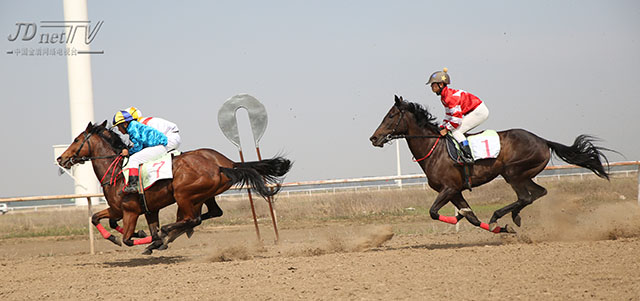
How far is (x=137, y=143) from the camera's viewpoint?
31.0 ft

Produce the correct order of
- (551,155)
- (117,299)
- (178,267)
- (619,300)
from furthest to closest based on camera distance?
(551,155) → (178,267) → (117,299) → (619,300)

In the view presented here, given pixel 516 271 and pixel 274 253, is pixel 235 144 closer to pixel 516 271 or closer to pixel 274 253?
pixel 274 253

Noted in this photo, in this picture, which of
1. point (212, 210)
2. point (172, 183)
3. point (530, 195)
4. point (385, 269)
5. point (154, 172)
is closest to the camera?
point (385, 269)

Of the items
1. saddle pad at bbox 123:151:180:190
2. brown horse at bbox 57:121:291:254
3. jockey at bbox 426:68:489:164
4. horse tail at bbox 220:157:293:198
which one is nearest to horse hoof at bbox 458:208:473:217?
jockey at bbox 426:68:489:164

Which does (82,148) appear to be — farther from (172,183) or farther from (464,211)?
(464,211)

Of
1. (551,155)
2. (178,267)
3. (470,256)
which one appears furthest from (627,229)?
(178,267)

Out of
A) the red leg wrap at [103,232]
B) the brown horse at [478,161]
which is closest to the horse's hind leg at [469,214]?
the brown horse at [478,161]

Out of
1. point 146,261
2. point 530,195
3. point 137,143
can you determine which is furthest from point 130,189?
point 530,195

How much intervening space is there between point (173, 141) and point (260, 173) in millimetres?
1392

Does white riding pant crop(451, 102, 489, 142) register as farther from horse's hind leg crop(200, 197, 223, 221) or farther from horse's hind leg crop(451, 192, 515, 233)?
horse's hind leg crop(200, 197, 223, 221)

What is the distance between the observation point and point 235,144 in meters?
11.8

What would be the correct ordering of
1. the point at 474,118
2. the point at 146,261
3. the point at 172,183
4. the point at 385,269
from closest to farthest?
the point at 385,269 < the point at 172,183 < the point at 474,118 < the point at 146,261

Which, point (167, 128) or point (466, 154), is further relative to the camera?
point (167, 128)

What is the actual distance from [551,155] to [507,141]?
89cm
